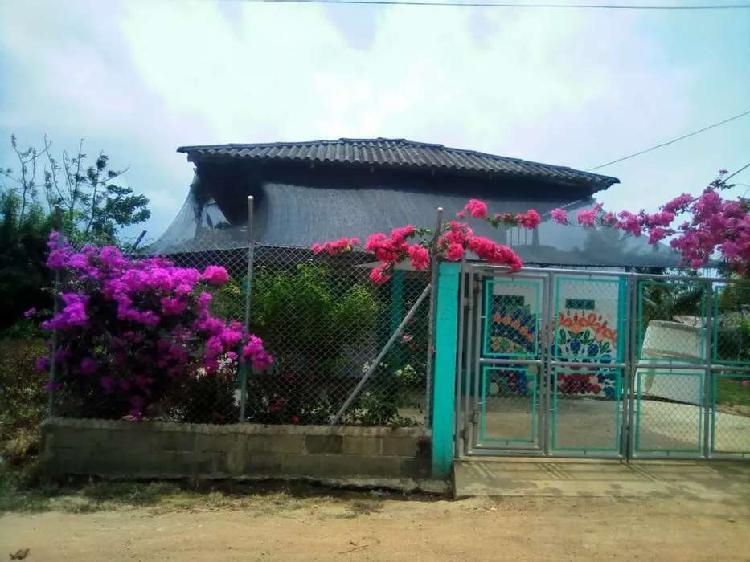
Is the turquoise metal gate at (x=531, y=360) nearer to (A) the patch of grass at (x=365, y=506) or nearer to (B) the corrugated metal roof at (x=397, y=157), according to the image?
(A) the patch of grass at (x=365, y=506)

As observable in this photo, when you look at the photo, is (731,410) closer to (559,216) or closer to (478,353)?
(559,216)

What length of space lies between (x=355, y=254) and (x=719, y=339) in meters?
3.84

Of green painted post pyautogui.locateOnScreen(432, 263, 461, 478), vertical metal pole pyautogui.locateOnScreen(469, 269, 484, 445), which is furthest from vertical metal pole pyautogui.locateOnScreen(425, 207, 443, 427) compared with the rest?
vertical metal pole pyautogui.locateOnScreen(469, 269, 484, 445)

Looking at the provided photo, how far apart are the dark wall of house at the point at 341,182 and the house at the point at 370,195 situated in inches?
0.8

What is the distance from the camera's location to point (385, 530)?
4.43 meters

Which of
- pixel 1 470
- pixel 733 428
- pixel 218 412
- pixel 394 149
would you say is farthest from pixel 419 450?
pixel 394 149

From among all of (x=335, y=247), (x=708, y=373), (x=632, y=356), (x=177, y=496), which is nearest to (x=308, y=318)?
(x=335, y=247)

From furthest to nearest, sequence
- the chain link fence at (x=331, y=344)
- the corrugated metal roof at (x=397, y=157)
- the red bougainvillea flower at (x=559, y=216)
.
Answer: the corrugated metal roof at (x=397, y=157) → the red bougainvillea flower at (x=559, y=216) → the chain link fence at (x=331, y=344)

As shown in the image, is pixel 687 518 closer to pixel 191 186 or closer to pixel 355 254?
pixel 355 254

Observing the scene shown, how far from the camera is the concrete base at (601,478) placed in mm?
5105

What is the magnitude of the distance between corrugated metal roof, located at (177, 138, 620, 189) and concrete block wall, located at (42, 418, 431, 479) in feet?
24.0

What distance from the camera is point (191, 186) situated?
1188 centimetres

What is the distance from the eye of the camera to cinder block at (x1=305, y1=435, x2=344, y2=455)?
17.9 ft

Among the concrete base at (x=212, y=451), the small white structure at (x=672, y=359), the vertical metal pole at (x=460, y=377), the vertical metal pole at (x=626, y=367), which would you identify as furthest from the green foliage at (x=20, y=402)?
the small white structure at (x=672, y=359)
